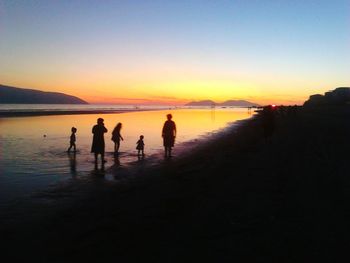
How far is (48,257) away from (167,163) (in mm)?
10388

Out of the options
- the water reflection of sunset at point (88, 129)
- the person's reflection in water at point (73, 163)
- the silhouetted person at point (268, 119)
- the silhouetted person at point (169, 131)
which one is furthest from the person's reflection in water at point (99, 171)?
the silhouetted person at point (268, 119)

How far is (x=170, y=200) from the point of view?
938 cm

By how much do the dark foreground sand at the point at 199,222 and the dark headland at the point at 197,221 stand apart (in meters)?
0.02

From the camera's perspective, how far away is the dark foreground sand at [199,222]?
19.6 feet

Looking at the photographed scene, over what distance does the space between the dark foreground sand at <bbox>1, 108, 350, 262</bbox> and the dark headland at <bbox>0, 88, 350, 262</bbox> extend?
0.02 m

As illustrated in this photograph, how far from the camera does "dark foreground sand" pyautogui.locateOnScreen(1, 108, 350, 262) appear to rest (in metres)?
5.97

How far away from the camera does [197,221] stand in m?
7.53

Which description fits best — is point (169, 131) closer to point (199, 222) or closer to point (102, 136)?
point (102, 136)

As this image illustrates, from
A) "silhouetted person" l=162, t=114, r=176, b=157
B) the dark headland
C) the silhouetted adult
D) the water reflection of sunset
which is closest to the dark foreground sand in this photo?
the dark headland

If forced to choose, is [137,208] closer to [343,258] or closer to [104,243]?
[104,243]

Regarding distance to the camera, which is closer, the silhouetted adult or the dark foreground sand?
the dark foreground sand

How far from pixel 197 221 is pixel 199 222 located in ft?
0.25

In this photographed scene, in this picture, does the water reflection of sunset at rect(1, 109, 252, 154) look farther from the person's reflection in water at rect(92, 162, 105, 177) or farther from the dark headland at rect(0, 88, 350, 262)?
the dark headland at rect(0, 88, 350, 262)

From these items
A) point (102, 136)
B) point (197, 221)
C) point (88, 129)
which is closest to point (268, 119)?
point (102, 136)
